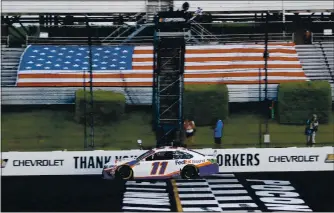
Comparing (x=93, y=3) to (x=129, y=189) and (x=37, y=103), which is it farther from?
(x=129, y=189)

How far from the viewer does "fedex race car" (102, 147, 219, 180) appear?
64.5 feet

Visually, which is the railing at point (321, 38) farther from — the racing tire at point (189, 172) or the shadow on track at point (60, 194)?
the shadow on track at point (60, 194)

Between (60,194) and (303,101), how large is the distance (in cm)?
995

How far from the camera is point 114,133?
2277 cm

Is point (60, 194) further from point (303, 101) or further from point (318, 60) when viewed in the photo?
point (318, 60)

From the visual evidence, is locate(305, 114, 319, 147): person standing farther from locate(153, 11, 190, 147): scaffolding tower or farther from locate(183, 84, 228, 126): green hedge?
locate(153, 11, 190, 147): scaffolding tower

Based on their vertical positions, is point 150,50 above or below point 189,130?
above

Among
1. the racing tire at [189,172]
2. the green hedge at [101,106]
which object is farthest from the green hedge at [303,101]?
the green hedge at [101,106]

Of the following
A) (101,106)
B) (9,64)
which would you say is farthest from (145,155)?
(9,64)

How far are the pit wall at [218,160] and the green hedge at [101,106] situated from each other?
2.53 m

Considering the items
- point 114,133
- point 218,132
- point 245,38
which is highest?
point 245,38

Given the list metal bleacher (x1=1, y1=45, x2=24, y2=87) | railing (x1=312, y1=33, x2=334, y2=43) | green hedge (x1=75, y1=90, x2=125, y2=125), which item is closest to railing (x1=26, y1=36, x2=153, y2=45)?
metal bleacher (x1=1, y1=45, x2=24, y2=87)

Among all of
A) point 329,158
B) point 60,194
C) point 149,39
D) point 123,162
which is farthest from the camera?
point 149,39

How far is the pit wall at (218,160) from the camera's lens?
67.1 ft
